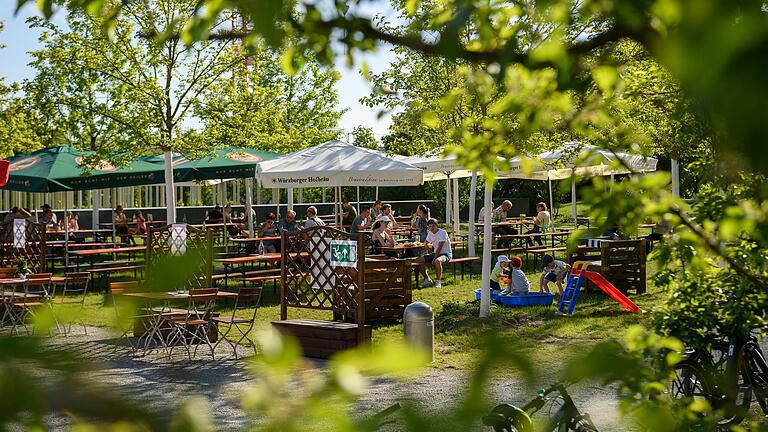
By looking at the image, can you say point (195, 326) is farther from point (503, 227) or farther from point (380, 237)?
point (503, 227)

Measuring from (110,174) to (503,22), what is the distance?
18.6 meters

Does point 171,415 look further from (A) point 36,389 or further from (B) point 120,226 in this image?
(B) point 120,226

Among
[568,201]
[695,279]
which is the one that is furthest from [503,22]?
[568,201]

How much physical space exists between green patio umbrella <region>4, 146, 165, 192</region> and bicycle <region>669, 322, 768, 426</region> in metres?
14.3

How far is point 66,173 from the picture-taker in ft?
62.5

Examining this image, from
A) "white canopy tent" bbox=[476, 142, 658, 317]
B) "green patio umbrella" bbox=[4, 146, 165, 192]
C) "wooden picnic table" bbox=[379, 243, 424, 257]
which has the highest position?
"green patio umbrella" bbox=[4, 146, 165, 192]

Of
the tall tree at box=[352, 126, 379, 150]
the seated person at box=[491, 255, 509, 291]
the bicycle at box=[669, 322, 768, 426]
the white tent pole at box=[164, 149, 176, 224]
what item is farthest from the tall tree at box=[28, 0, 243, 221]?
the tall tree at box=[352, 126, 379, 150]

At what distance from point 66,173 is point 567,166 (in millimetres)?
10709

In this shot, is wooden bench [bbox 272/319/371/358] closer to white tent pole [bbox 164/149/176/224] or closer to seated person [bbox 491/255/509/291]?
seated person [bbox 491/255/509/291]

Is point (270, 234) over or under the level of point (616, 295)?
over

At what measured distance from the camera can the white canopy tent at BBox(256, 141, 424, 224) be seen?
17781 mm

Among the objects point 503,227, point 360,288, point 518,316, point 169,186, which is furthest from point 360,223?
point 360,288

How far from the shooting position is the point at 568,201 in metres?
48.6

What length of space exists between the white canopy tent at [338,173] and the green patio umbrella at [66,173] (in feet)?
11.7
